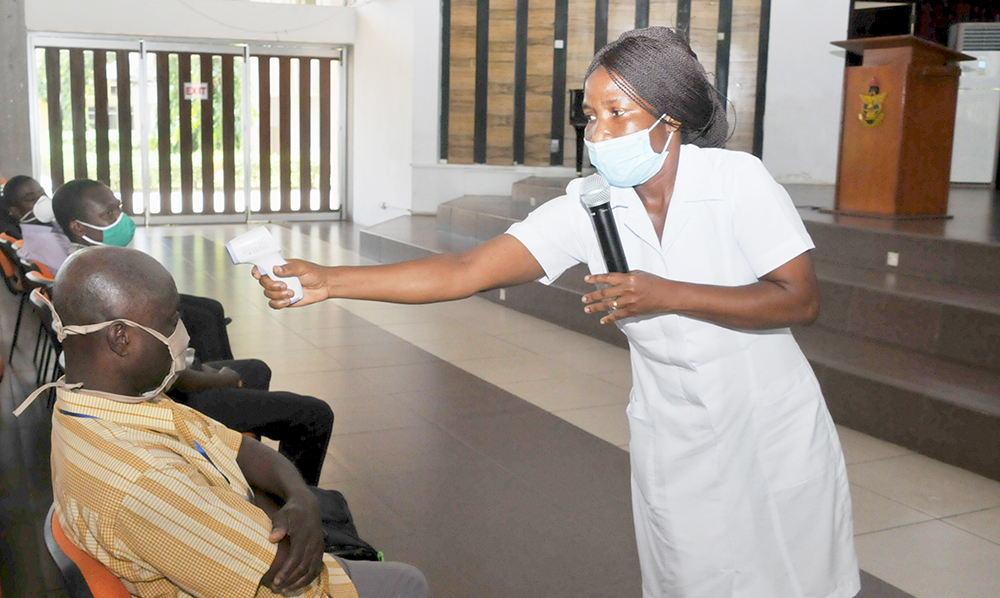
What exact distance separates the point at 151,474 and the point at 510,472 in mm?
2106

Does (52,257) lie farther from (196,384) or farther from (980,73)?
(980,73)

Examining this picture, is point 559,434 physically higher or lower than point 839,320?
lower

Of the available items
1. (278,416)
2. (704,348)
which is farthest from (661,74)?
(278,416)

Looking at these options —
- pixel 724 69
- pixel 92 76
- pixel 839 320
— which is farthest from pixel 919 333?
pixel 92 76

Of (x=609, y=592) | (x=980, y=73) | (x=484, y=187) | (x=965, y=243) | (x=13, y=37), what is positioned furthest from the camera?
(x=484, y=187)

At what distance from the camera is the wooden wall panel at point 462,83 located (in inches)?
365

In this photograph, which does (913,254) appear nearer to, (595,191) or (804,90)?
(595,191)

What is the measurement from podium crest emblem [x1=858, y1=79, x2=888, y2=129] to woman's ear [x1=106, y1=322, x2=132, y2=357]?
498cm

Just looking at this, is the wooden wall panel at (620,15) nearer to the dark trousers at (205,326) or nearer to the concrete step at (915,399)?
the concrete step at (915,399)

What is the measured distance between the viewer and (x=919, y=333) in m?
3.92

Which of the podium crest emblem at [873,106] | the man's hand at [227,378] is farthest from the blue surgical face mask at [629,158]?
the podium crest emblem at [873,106]

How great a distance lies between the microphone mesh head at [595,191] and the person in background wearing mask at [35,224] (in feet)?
8.39

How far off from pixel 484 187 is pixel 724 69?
2.79 metres

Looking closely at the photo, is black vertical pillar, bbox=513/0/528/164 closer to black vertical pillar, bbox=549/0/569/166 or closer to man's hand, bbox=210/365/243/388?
black vertical pillar, bbox=549/0/569/166
